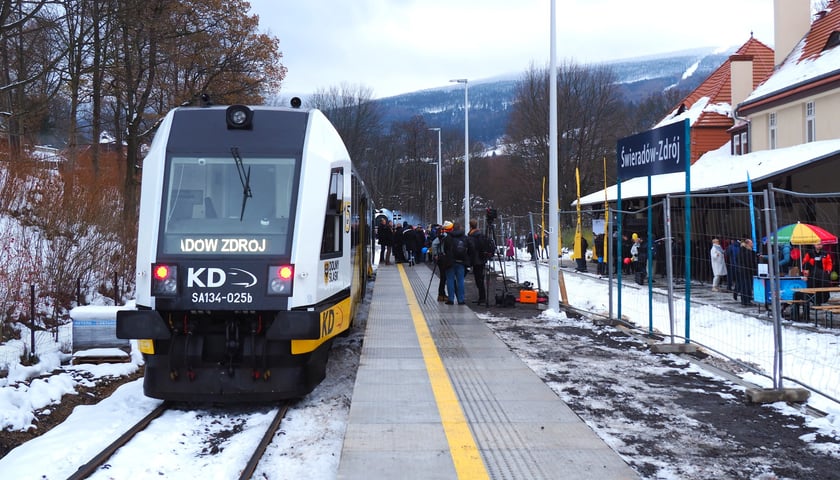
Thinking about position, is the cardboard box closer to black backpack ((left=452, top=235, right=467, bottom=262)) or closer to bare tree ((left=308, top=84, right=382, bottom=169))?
black backpack ((left=452, top=235, right=467, bottom=262))

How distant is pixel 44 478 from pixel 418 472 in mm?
2855

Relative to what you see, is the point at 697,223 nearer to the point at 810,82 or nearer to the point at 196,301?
the point at 196,301

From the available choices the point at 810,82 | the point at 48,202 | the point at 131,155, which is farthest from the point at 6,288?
the point at 810,82

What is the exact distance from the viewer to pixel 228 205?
794 cm

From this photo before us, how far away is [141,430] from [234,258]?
190cm

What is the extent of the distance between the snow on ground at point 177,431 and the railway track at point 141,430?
75 millimetres

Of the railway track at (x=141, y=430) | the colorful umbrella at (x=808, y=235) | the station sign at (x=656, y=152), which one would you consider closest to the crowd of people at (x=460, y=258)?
the station sign at (x=656, y=152)

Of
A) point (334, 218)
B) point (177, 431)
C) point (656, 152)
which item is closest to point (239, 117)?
point (334, 218)

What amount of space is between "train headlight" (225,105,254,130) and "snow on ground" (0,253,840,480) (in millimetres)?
3190

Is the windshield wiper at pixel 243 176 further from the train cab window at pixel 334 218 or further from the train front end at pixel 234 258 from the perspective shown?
the train cab window at pixel 334 218

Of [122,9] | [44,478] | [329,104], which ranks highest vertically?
[329,104]

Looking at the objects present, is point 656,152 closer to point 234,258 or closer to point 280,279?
point 280,279

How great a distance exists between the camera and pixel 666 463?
5.48 meters

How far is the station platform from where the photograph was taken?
5.33 meters
